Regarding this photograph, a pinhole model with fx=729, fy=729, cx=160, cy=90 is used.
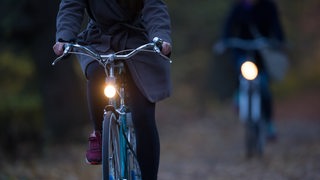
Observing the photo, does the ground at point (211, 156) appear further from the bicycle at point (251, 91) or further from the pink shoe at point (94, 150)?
the pink shoe at point (94, 150)

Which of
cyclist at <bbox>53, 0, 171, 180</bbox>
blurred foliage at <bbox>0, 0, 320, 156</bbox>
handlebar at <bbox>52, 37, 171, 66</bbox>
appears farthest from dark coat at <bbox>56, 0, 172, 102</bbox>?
blurred foliage at <bbox>0, 0, 320, 156</bbox>

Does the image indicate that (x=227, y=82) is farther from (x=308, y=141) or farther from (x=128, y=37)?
(x=128, y=37)

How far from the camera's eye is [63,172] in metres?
8.56

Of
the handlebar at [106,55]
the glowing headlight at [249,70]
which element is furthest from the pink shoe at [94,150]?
the glowing headlight at [249,70]

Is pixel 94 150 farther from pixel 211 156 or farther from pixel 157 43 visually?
pixel 211 156

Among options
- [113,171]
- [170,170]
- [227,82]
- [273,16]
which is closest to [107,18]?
[113,171]

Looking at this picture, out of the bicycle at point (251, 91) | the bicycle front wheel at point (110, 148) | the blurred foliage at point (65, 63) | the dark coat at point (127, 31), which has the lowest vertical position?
the bicycle front wheel at point (110, 148)

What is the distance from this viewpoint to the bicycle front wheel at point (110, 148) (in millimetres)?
4152

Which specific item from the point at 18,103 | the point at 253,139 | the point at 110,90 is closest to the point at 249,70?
the point at 253,139

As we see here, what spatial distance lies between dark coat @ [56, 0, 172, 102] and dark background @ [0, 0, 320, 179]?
122 inches

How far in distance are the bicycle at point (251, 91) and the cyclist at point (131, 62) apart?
409 cm

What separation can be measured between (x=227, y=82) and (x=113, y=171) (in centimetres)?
1454

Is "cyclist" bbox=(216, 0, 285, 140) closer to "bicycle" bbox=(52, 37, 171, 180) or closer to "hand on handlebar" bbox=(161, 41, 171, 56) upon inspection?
"bicycle" bbox=(52, 37, 171, 180)

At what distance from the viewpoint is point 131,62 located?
467cm
